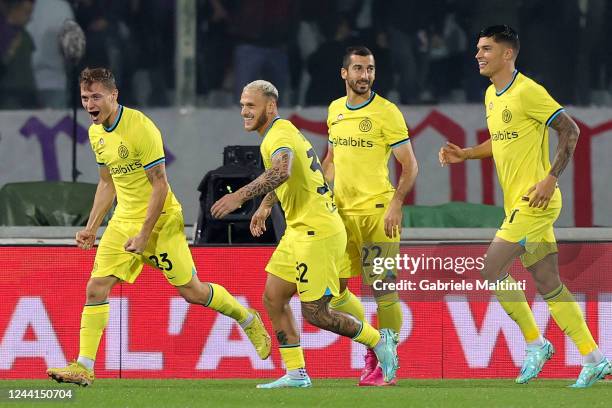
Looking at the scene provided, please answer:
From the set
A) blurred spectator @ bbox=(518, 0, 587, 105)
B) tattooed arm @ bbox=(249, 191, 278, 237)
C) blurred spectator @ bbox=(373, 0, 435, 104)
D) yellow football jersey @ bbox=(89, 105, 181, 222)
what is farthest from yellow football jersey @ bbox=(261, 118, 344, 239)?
blurred spectator @ bbox=(518, 0, 587, 105)

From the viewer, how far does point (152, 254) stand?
10.9 m

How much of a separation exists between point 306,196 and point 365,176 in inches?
22.7

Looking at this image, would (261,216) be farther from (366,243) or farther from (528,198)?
(528,198)

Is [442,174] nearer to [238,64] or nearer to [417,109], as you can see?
[417,109]

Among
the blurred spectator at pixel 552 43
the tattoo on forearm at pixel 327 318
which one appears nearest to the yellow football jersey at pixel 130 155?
the tattoo on forearm at pixel 327 318

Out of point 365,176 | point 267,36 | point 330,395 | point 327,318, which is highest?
point 267,36

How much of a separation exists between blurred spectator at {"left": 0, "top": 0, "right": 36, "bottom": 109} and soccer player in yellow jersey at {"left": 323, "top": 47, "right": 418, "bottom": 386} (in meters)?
7.15

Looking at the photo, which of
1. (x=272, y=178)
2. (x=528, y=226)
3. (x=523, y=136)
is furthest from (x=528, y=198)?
(x=272, y=178)

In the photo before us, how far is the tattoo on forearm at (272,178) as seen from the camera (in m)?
10.0

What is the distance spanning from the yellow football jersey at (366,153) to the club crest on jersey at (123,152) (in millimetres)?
1277

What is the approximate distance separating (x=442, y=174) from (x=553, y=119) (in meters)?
6.94

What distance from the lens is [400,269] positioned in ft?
38.3

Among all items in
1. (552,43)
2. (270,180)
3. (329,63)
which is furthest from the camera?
(552,43)

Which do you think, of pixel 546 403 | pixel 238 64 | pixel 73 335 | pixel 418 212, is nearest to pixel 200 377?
pixel 73 335
